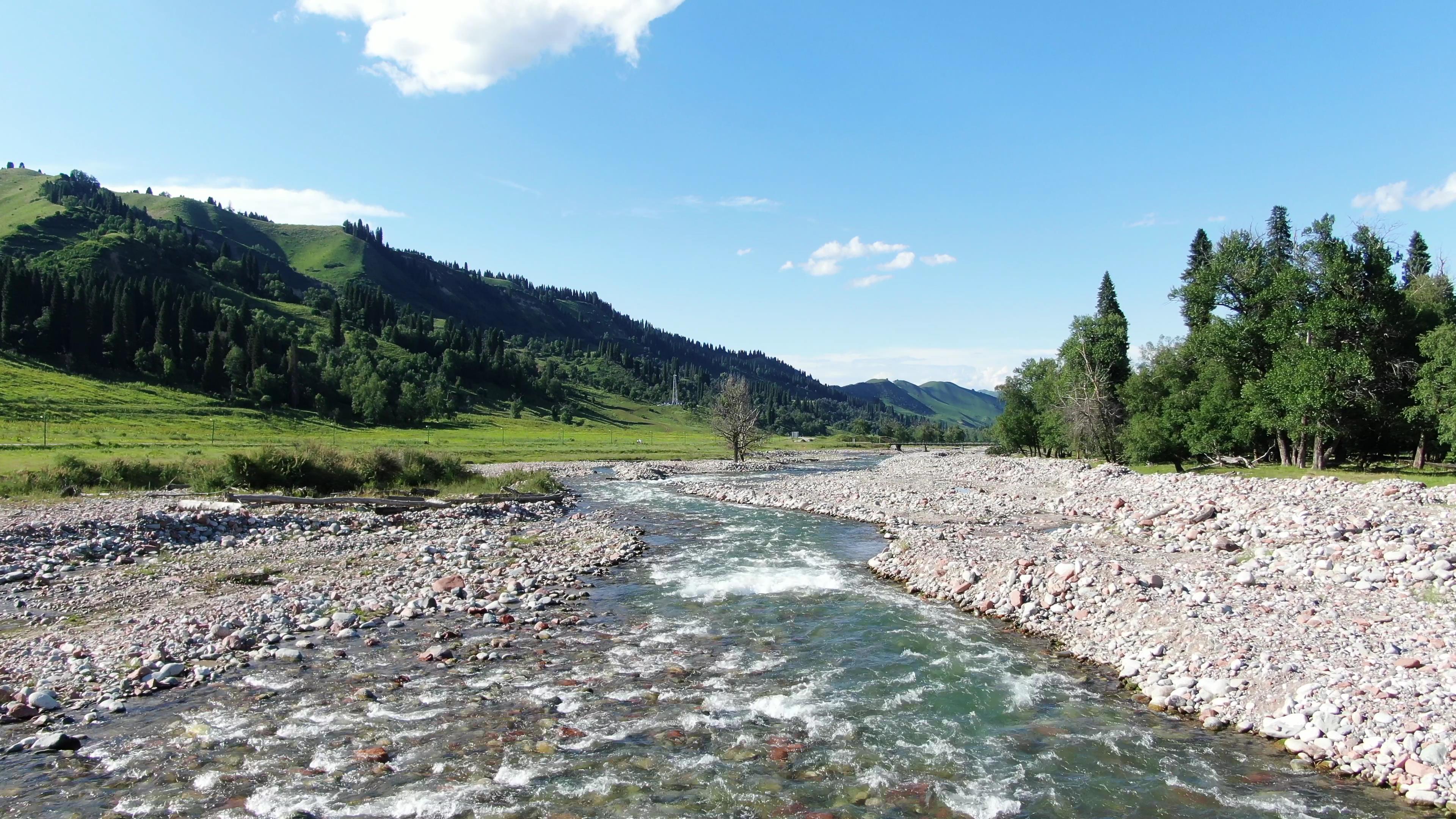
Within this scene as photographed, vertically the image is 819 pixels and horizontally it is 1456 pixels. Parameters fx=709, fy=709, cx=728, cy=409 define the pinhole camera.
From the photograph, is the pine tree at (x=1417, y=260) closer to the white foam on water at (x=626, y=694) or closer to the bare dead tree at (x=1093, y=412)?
the bare dead tree at (x=1093, y=412)

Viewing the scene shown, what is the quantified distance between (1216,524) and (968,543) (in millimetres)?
9219

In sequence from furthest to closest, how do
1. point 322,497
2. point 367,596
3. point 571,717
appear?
point 322,497 → point 367,596 → point 571,717

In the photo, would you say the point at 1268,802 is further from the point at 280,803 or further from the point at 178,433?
the point at 178,433

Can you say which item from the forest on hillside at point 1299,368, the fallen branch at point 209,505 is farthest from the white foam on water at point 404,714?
the forest on hillside at point 1299,368

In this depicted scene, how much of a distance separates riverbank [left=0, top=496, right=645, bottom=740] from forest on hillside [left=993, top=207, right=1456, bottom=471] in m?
41.2

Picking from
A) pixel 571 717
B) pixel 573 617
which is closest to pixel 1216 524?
pixel 573 617

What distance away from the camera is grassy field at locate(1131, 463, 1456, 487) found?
116 feet

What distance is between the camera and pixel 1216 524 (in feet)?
84.6

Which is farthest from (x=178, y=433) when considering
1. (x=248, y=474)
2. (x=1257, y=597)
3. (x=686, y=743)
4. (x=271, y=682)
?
(x=1257, y=597)

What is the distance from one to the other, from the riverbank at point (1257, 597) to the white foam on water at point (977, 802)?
4.48 m

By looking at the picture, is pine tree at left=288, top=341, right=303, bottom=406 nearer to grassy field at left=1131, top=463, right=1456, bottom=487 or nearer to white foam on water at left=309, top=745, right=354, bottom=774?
grassy field at left=1131, top=463, right=1456, bottom=487

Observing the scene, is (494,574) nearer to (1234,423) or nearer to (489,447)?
(1234,423)

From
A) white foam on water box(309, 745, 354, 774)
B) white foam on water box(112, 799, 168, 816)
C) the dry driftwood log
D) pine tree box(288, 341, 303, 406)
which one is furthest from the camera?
pine tree box(288, 341, 303, 406)

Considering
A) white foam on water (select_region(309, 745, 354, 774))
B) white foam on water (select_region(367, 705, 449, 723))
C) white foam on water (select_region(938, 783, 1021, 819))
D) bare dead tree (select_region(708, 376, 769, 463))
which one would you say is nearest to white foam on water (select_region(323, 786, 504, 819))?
white foam on water (select_region(309, 745, 354, 774))
